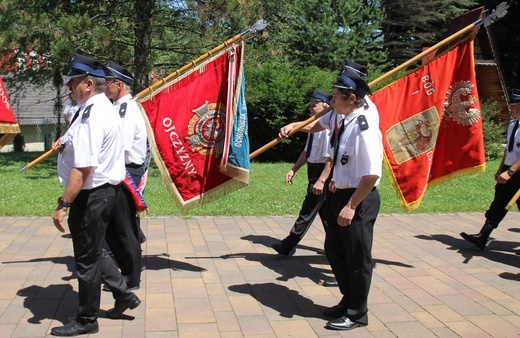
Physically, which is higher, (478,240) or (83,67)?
(83,67)

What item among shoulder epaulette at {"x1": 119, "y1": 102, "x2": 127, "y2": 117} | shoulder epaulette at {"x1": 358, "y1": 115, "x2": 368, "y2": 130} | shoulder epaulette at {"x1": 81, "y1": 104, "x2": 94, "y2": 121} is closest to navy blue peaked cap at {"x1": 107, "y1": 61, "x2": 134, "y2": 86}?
shoulder epaulette at {"x1": 119, "y1": 102, "x2": 127, "y2": 117}

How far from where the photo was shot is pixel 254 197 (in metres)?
10.3

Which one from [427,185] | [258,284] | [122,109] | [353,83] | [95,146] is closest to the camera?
[95,146]

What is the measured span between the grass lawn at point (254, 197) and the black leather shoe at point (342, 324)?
14.7 ft

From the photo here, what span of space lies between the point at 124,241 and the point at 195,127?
1478 millimetres

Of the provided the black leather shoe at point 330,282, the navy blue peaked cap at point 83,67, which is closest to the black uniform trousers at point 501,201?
the black leather shoe at point 330,282

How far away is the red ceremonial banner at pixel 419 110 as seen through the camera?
20.1 feet

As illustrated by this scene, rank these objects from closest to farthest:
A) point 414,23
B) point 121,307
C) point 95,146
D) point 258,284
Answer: point 95,146
point 121,307
point 258,284
point 414,23

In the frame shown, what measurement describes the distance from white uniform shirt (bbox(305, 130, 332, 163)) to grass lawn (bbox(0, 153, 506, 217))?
286 centimetres

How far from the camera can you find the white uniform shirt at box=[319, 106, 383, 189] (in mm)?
4215

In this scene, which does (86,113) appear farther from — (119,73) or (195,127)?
(195,127)

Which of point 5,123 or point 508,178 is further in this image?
point 508,178

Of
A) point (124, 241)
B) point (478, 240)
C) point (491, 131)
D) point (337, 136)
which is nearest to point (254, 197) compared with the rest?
point (478, 240)

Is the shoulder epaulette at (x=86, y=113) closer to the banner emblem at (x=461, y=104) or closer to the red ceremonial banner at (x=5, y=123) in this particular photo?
the red ceremonial banner at (x=5, y=123)
